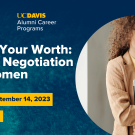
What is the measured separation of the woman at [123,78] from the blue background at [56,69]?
0.46 ft

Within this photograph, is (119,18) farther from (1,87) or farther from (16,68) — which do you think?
(1,87)

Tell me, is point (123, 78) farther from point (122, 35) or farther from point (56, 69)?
point (56, 69)

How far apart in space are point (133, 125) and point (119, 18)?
70cm

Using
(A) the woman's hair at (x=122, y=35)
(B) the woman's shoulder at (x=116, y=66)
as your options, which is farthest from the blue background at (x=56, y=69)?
(B) the woman's shoulder at (x=116, y=66)

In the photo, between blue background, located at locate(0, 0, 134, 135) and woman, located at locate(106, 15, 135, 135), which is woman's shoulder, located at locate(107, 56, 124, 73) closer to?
woman, located at locate(106, 15, 135, 135)

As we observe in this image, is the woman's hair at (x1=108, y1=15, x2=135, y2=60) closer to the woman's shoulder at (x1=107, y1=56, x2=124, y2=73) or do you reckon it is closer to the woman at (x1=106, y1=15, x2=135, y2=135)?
the woman at (x1=106, y1=15, x2=135, y2=135)

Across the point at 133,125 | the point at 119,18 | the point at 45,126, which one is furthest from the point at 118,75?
the point at 45,126

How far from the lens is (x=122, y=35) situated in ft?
4.30

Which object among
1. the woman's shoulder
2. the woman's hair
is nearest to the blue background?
the woman's hair

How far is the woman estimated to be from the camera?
112 centimetres

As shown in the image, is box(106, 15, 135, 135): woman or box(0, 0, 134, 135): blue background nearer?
box(106, 15, 135, 135): woman

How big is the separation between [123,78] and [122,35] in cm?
31

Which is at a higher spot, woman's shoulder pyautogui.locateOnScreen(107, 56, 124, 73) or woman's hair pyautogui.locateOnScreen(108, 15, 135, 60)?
woman's hair pyautogui.locateOnScreen(108, 15, 135, 60)

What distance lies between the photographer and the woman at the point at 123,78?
1125 millimetres
